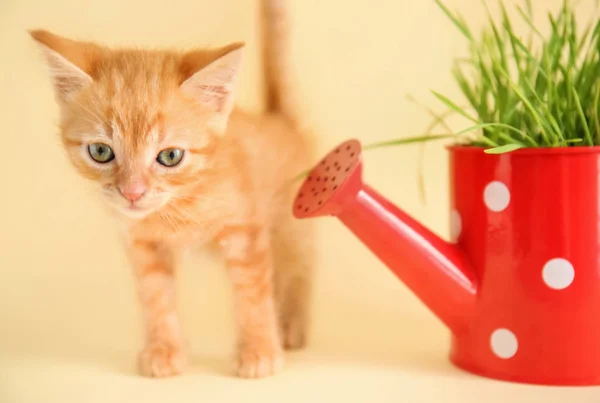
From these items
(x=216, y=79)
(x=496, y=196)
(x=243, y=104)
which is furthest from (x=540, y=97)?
(x=243, y=104)

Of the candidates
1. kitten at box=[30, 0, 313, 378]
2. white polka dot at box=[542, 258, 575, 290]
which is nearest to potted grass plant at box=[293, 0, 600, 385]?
white polka dot at box=[542, 258, 575, 290]

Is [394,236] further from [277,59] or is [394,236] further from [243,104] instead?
[243,104]

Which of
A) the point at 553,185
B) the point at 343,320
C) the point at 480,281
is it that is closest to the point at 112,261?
the point at 343,320

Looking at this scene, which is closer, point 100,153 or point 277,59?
point 100,153

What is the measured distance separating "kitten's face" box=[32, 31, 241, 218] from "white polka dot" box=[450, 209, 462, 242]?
1.06ft

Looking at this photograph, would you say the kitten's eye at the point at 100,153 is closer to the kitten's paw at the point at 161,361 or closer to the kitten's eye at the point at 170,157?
the kitten's eye at the point at 170,157

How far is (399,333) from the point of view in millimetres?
1094

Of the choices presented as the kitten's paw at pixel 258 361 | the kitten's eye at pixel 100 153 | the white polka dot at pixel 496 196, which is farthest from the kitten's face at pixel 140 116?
the white polka dot at pixel 496 196

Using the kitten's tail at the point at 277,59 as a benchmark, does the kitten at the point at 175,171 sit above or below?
below

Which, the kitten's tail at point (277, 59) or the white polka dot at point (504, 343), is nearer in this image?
the white polka dot at point (504, 343)

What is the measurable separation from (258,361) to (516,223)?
363mm

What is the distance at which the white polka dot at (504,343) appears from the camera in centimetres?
85

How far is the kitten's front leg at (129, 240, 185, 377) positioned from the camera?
94 cm

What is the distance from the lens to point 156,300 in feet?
3.15
